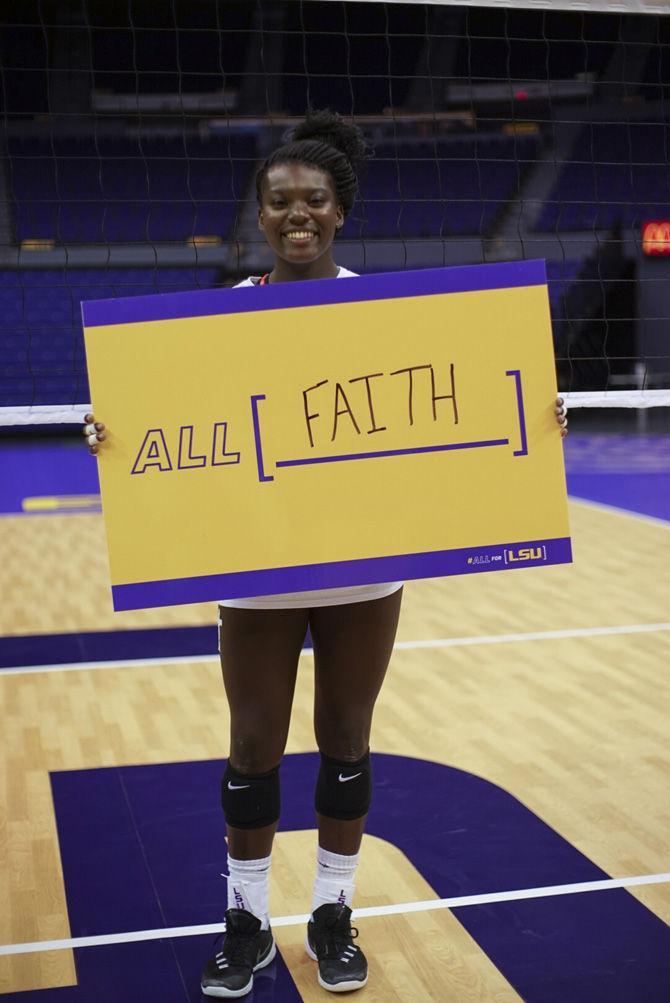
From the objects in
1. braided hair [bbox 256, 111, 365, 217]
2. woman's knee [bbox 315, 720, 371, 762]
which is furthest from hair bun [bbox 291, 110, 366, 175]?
woman's knee [bbox 315, 720, 371, 762]

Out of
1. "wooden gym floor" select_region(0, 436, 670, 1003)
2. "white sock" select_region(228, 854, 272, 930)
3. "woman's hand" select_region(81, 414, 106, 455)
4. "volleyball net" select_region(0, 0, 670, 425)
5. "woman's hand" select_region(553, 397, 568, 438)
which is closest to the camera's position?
"woman's hand" select_region(81, 414, 106, 455)

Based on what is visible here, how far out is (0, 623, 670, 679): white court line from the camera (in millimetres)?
4629

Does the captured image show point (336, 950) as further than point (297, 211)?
Yes

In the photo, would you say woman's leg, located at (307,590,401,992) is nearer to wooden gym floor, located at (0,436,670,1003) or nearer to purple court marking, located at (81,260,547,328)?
wooden gym floor, located at (0,436,670,1003)

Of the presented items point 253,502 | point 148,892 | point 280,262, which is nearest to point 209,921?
point 148,892

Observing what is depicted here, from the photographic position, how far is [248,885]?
2.29m

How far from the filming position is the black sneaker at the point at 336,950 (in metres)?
2.30

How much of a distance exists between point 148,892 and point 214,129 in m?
14.6

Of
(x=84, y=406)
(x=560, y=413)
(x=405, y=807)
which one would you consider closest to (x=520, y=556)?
(x=560, y=413)

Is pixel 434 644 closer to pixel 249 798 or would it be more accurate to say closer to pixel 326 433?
pixel 249 798

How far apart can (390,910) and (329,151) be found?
166 centimetres

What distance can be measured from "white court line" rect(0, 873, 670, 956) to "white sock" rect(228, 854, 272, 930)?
27 centimetres

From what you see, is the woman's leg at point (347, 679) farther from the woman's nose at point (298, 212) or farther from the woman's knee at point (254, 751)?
the woman's nose at point (298, 212)

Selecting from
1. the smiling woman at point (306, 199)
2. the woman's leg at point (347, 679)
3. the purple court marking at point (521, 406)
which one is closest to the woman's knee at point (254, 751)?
the woman's leg at point (347, 679)
